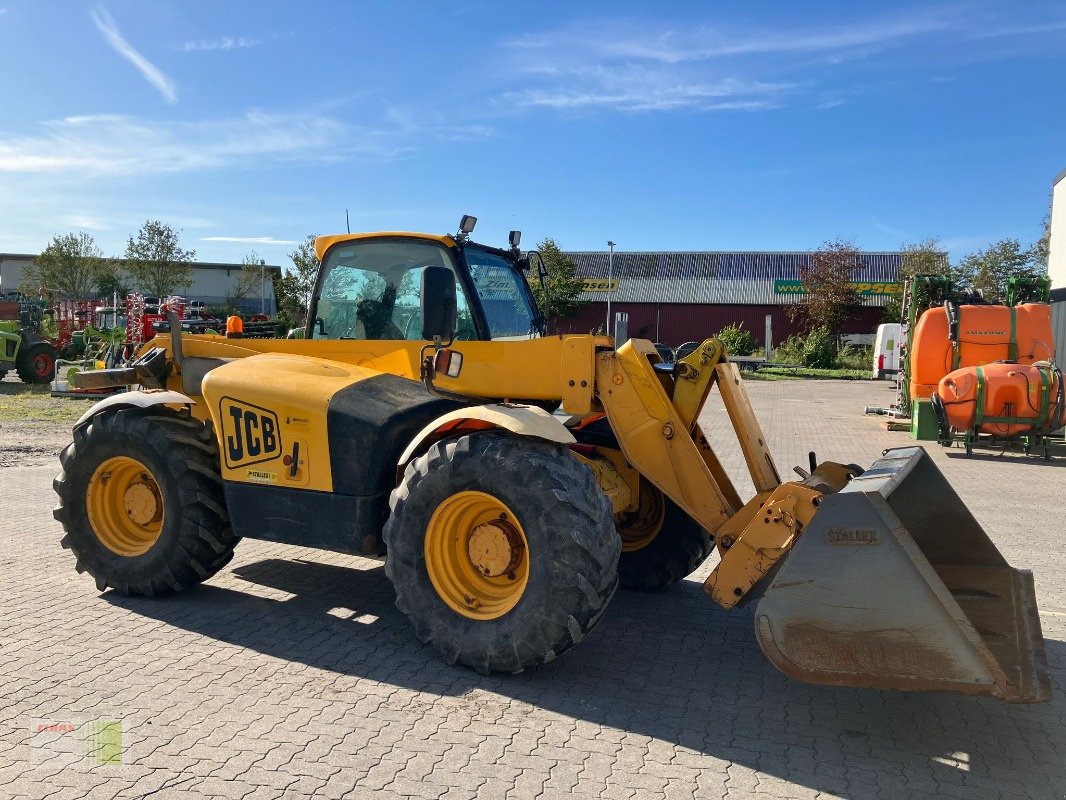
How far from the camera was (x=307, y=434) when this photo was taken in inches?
192

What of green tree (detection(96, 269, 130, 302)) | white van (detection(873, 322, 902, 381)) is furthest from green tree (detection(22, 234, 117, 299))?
white van (detection(873, 322, 902, 381))

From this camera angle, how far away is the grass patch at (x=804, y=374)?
33.2 metres

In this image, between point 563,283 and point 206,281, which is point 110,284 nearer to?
point 206,281

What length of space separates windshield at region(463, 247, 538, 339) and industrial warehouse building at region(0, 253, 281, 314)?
5054 cm

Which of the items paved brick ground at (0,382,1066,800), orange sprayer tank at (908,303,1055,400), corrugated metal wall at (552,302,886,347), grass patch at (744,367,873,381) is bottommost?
paved brick ground at (0,382,1066,800)

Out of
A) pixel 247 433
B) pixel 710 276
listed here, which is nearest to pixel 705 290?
pixel 710 276

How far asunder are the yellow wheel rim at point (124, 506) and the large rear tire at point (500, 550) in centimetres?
197

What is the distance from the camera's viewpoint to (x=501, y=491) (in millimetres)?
4258

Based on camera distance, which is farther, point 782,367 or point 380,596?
point 782,367

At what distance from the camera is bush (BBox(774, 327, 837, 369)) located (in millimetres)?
37344

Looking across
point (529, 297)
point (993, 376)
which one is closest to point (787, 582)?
point (529, 297)

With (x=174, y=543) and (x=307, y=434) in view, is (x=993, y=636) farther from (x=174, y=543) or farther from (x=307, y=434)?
(x=174, y=543)

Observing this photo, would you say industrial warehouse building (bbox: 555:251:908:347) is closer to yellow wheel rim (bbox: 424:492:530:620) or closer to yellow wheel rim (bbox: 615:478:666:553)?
yellow wheel rim (bbox: 615:478:666:553)

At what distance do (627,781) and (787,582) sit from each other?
1.04 metres
